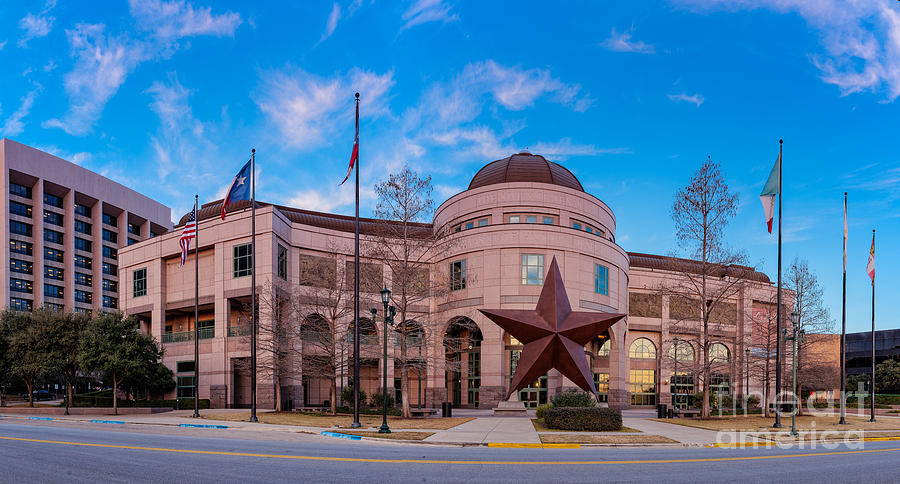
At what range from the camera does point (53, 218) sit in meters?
93.8

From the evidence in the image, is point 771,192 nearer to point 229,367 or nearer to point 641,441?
point 641,441

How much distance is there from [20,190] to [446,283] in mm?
79960

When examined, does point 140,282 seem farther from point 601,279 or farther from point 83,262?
point 83,262

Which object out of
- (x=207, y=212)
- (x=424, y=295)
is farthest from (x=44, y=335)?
(x=424, y=295)

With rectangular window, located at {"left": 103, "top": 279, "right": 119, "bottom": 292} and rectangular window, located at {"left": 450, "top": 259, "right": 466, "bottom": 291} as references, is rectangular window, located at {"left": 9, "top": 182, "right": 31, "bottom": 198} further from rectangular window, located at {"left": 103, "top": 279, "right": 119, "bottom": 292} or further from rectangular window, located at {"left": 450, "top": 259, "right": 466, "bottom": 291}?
rectangular window, located at {"left": 450, "top": 259, "right": 466, "bottom": 291}

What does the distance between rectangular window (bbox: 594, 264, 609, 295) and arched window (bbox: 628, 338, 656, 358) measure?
1306 centimetres

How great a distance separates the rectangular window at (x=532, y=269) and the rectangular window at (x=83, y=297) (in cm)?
8177

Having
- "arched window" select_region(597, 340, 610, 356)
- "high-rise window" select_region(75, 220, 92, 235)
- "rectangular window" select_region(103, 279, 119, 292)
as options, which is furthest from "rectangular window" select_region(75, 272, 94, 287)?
"arched window" select_region(597, 340, 610, 356)

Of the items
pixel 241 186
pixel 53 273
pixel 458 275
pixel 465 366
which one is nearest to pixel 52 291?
pixel 53 273

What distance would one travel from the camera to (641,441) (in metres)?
19.9

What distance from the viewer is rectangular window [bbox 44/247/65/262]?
91812 millimetres

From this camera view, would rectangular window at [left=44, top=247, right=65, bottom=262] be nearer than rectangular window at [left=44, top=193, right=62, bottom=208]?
Yes

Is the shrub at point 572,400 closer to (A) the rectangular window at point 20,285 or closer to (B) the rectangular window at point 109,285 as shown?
(A) the rectangular window at point 20,285

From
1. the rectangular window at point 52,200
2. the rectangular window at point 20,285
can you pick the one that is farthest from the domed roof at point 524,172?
the rectangular window at point 52,200
